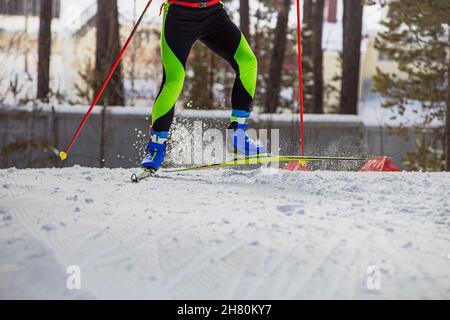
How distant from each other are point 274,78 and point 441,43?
4.32 meters

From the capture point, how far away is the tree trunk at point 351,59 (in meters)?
13.6

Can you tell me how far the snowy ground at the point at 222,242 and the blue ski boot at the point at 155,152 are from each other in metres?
0.58

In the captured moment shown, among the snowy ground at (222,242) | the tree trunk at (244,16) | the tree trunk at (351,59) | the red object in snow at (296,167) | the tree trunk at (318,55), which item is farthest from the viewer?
the tree trunk at (318,55)

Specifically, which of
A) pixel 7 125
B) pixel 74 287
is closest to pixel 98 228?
pixel 74 287

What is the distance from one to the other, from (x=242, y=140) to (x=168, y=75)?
2.72 ft

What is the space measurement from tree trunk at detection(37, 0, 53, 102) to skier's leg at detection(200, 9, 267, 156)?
10.6m

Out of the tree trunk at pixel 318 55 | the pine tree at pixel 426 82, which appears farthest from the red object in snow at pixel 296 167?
the tree trunk at pixel 318 55

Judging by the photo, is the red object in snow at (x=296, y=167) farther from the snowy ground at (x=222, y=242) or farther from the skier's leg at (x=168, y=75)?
the snowy ground at (x=222, y=242)

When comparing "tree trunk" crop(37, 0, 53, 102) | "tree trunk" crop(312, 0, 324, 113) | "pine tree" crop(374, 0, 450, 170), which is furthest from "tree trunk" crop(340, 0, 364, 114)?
"tree trunk" crop(37, 0, 53, 102)

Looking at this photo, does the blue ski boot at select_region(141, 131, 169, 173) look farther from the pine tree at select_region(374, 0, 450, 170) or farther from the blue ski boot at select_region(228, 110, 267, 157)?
the pine tree at select_region(374, 0, 450, 170)

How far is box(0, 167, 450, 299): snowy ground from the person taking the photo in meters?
2.11

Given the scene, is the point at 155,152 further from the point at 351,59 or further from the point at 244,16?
the point at 244,16

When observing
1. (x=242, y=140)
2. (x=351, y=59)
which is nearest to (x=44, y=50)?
(x=351, y=59)

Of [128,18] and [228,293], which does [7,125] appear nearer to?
[128,18]
